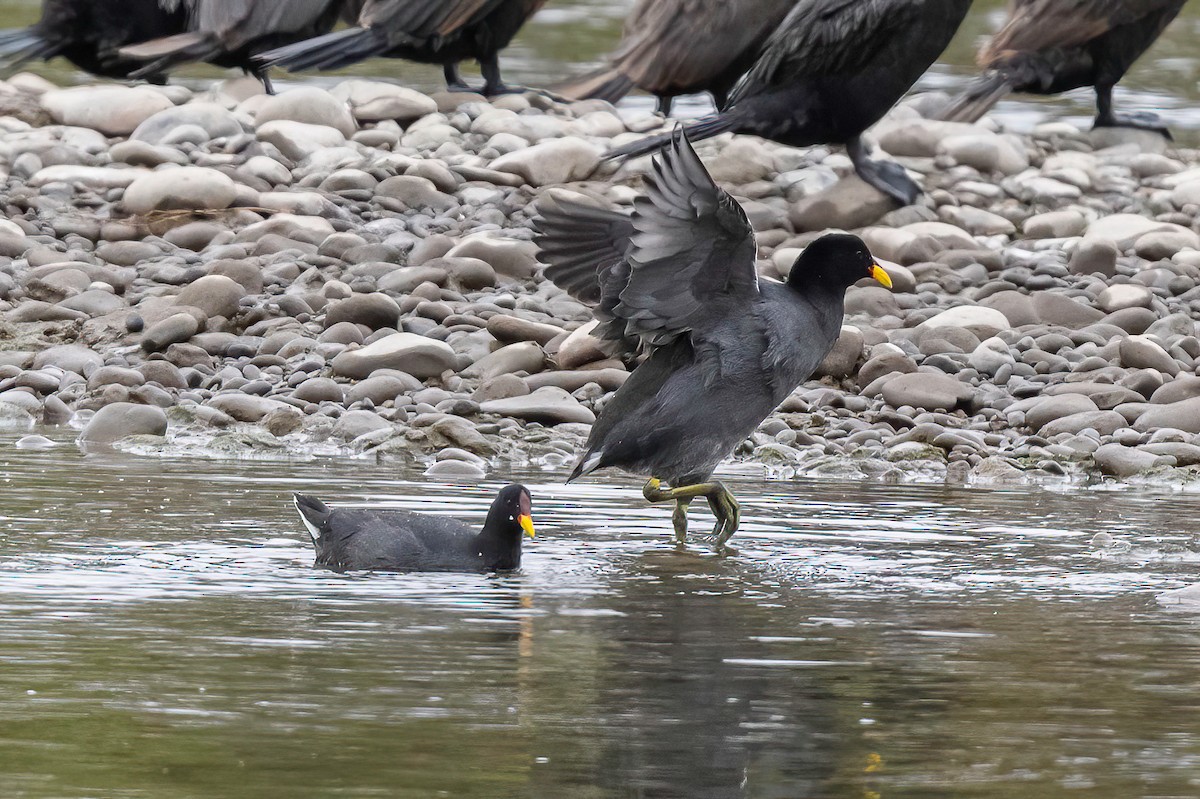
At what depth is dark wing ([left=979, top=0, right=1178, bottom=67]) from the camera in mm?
14977

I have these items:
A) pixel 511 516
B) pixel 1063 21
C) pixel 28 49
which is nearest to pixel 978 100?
pixel 1063 21

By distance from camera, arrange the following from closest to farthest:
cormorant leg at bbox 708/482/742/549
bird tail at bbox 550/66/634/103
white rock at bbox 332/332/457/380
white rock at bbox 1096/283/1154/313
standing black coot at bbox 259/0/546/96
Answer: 1. cormorant leg at bbox 708/482/742/549
2. white rock at bbox 332/332/457/380
3. white rock at bbox 1096/283/1154/313
4. standing black coot at bbox 259/0/546/96
5. bird tail at bbox 550/66/634/103

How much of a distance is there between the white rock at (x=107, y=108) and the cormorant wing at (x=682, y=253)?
8.26 meters

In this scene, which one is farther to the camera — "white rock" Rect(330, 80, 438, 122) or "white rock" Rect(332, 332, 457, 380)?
"white rock" Rect(330, 80, 438, 122)

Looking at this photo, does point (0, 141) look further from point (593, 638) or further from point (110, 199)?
point (593, 638)

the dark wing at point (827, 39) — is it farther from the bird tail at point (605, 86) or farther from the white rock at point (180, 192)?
the white rock at point (180, 192)

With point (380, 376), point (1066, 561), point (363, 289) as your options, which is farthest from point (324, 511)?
point (363, 289)

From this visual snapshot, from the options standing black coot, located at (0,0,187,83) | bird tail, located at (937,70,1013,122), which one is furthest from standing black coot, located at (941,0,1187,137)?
standing black coot, located at (0,0,187,83)

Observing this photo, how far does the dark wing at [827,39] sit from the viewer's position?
12.4 meters

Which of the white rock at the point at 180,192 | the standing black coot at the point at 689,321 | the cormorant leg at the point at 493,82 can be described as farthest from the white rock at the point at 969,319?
the cormorant leg at the point at 493,82

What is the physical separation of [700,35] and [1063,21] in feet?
8.68

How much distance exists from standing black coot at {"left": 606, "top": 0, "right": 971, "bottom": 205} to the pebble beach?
14.1 inches

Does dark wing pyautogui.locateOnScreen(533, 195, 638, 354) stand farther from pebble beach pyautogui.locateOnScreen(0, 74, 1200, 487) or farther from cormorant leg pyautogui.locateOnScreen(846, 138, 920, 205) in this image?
cormorant leg pyautogui.locateOnScreen(846, 138, 920, 205)

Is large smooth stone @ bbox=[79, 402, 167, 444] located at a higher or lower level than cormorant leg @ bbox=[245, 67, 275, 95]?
lower
